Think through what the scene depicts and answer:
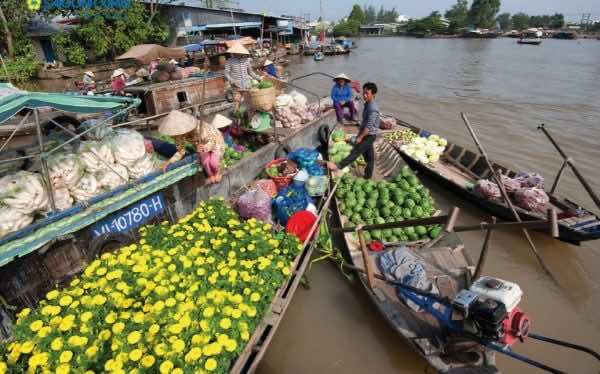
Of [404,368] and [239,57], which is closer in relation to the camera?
[404,368]

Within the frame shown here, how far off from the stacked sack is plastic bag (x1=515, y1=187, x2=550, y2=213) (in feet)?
23.0

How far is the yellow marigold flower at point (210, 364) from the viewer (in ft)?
7.80

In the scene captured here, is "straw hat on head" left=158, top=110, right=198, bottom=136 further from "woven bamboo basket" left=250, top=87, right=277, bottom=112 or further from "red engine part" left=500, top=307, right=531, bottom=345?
"red engine part" left=500, top=307, right=531, bottom=345

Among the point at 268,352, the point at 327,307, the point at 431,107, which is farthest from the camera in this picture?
the point at 431,107

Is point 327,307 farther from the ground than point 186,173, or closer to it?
closer to it

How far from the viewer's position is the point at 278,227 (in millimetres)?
5551

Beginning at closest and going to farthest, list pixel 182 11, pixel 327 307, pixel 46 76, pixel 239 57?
pixel 327 307 < pixel 239 57 < pixel 46 76 < pixel 182 11

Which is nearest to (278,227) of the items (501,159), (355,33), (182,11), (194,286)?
(194,286)

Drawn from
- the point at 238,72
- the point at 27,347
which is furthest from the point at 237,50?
the point at 27,347

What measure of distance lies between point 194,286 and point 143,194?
2384mm

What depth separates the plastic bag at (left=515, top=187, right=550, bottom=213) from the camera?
6.18m

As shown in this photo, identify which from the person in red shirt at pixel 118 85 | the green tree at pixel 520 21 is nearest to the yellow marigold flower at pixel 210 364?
the person in red shirt at pixel 118 85

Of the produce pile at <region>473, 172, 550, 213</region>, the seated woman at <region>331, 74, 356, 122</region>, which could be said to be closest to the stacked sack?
the seated woman at <region>331, 74, 356, 122</region>

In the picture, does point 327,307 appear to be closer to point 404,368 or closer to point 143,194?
point 404,368
